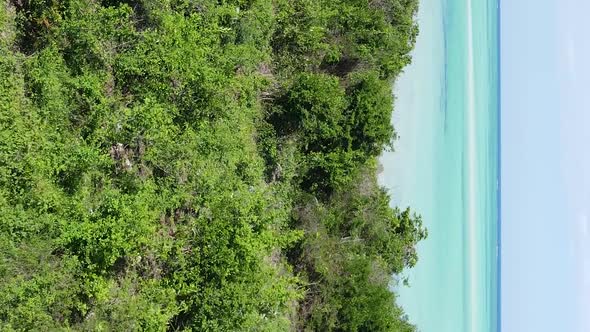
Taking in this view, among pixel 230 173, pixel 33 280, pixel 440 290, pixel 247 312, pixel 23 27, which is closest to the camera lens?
pixel 33 280

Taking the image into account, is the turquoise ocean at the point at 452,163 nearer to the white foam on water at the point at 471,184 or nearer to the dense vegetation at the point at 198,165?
the white foam on water at the point at 471,184

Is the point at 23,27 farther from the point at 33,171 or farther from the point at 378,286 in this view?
the point at 378,286

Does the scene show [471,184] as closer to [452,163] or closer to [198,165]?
[452,163]

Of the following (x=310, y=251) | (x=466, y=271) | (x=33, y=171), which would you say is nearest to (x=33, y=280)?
(x=33, y=171)

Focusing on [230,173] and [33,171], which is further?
[230,173]

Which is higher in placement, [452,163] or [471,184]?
[452,163]

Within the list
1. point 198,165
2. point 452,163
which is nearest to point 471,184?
point 452,163

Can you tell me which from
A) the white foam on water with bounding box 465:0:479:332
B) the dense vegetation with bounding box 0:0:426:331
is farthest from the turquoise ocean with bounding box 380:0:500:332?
the dense vegetation with bounding box 0:0:426:331
